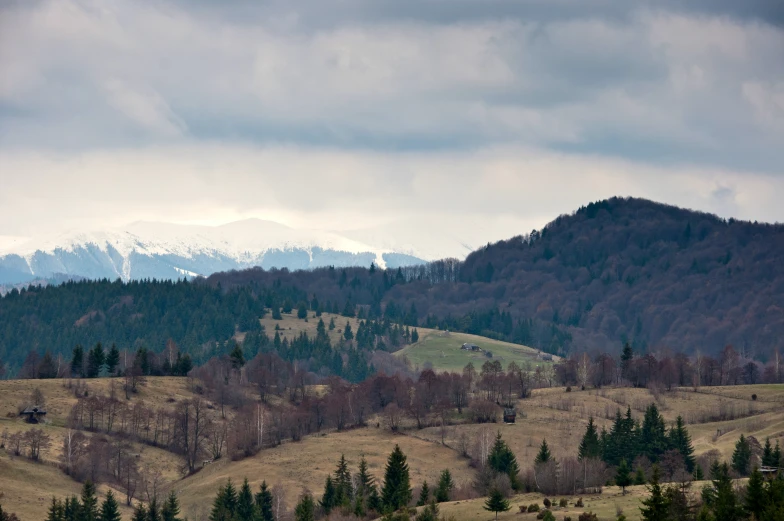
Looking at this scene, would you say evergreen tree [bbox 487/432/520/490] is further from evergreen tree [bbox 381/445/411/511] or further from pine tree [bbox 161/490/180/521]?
pine tree [bbox 161/490/180/521]

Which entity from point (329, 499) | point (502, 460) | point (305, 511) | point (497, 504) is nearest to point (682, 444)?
point (502, 460)

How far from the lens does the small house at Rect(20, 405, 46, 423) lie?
175125 millimetres

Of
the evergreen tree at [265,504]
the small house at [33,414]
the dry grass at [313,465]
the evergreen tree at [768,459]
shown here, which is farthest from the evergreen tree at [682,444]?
the small house at [33,414]

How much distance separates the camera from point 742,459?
5610 inches

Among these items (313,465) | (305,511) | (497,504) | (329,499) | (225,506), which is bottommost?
(225,506)

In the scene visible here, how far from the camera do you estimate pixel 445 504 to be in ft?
406

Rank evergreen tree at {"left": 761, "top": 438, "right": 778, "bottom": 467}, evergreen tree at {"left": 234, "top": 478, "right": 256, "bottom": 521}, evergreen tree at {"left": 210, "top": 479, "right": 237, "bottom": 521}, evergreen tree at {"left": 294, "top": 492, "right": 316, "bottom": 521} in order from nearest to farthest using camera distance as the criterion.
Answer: evergreen tree at {"left": 294, "top": 492, "right": 316, "bottom": 521} < evergreen tree at {"left": 761, "top": 438, "right": 778, "bottom": 467} < evergreen tree at {"left": 210, "top": 479, "right": 237, "bottom": 521} < evergreen tree at {"left": 234, "top": 478, "right": 256, "bottom": 521}

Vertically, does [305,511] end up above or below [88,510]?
above

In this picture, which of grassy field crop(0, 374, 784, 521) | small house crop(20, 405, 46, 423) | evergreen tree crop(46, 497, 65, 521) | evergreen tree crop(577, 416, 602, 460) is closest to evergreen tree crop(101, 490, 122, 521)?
evergreen tree crop(46, 497, 65, 521)

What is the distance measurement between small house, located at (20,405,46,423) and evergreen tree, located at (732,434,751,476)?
99.3m

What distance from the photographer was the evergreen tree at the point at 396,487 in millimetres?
127875

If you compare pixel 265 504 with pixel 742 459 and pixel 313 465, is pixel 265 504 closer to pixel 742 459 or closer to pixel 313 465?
pixel 313 465

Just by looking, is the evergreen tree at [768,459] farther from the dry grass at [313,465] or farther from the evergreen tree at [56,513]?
the evergreen tree at [56,513]

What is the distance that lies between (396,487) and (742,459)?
4360 centimetres
